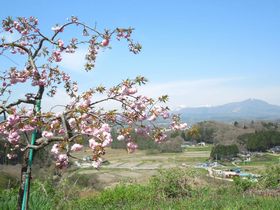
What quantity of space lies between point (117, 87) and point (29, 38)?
5.97 feet

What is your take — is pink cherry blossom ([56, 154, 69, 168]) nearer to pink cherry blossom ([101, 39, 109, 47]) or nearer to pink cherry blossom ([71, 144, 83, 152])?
pink cherry blossom ([71, 144, 83, 152])

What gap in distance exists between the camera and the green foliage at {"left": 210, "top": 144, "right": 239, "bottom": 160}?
3499 inches

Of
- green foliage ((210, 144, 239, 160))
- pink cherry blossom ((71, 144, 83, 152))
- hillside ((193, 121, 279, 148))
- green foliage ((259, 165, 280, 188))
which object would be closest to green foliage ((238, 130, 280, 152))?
green foliage ((210, 144, 239, 160))

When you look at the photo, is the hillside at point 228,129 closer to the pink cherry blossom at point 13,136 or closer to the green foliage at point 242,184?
the green foliage at point 242,184

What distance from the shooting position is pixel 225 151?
90.4 meters

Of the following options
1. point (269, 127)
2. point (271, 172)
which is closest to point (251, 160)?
point (269, 127)

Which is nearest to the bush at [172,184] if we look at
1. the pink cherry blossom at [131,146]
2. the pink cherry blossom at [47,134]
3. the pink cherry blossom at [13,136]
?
the pink cherry blossom at [131,146]

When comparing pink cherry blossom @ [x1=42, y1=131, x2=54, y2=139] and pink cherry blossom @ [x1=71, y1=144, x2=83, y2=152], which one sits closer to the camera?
pink cherry blossom @ [x1=71, y1=144, x2=83, y2=152]

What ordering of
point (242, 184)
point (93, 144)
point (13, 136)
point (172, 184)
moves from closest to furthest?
point (93, 144)
point (13, 136)
point (172, 184)
point (242, 184)

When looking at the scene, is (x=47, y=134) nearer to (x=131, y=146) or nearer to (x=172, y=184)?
(x=131, y=146)

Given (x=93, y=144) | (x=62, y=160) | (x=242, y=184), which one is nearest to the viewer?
(x=93, y=144)

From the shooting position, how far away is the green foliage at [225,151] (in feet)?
292

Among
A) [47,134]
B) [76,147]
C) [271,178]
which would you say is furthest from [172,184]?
[76,147]

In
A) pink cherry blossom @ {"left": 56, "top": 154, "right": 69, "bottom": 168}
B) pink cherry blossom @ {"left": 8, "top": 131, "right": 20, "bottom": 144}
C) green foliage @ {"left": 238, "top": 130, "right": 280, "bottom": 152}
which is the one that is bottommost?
green foliage @ {"left": 238, "top": 130, "right": 280, "bottom": 152}
